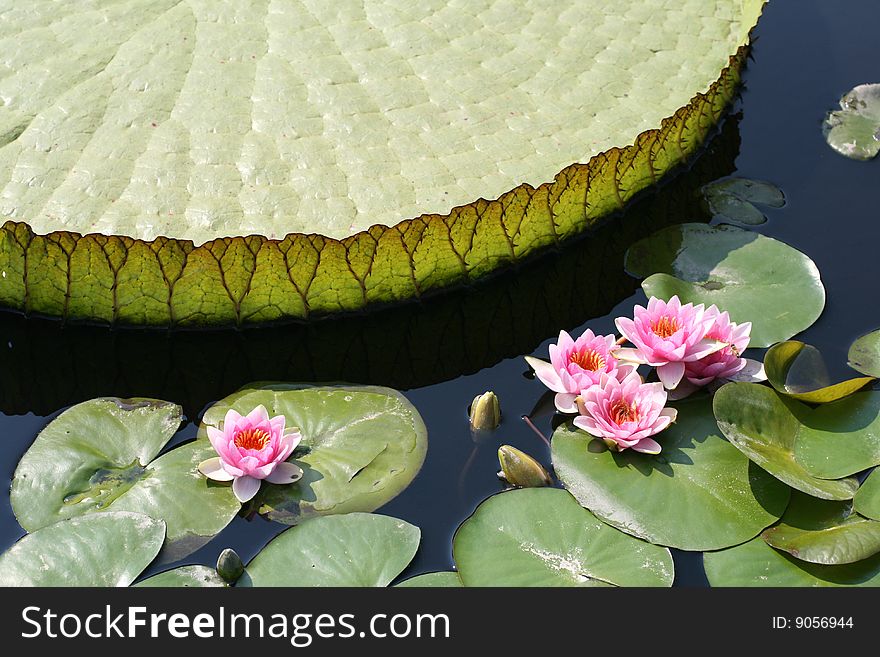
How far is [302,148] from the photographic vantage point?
2.63 m

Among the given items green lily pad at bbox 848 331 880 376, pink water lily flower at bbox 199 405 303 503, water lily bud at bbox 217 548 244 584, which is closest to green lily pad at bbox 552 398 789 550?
green lily pad at bbox 848 331 880 376

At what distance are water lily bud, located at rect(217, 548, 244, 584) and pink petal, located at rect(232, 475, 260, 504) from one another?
0.50 feet

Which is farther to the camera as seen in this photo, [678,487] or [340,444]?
[340,444]

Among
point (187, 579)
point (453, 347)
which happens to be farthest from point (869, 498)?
point (187, 579)

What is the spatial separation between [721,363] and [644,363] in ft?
0.60

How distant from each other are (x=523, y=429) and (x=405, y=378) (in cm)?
37

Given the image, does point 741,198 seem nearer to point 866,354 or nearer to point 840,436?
point 866,354

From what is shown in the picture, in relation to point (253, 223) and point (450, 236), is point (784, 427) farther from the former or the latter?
point (253, 223)

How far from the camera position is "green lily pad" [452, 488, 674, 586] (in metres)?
1.93

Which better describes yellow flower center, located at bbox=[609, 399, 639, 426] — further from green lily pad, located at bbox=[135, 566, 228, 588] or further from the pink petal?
green lily pad, located at bbox=[135, 566, 228, 588]

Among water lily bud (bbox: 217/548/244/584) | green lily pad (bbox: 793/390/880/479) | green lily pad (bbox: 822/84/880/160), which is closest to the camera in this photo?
water lily bud (bbox: 217/548/244/584)

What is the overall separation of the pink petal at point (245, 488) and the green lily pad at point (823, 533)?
1.12 metres

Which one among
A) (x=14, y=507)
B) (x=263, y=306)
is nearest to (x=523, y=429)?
(x=263, y=306)
